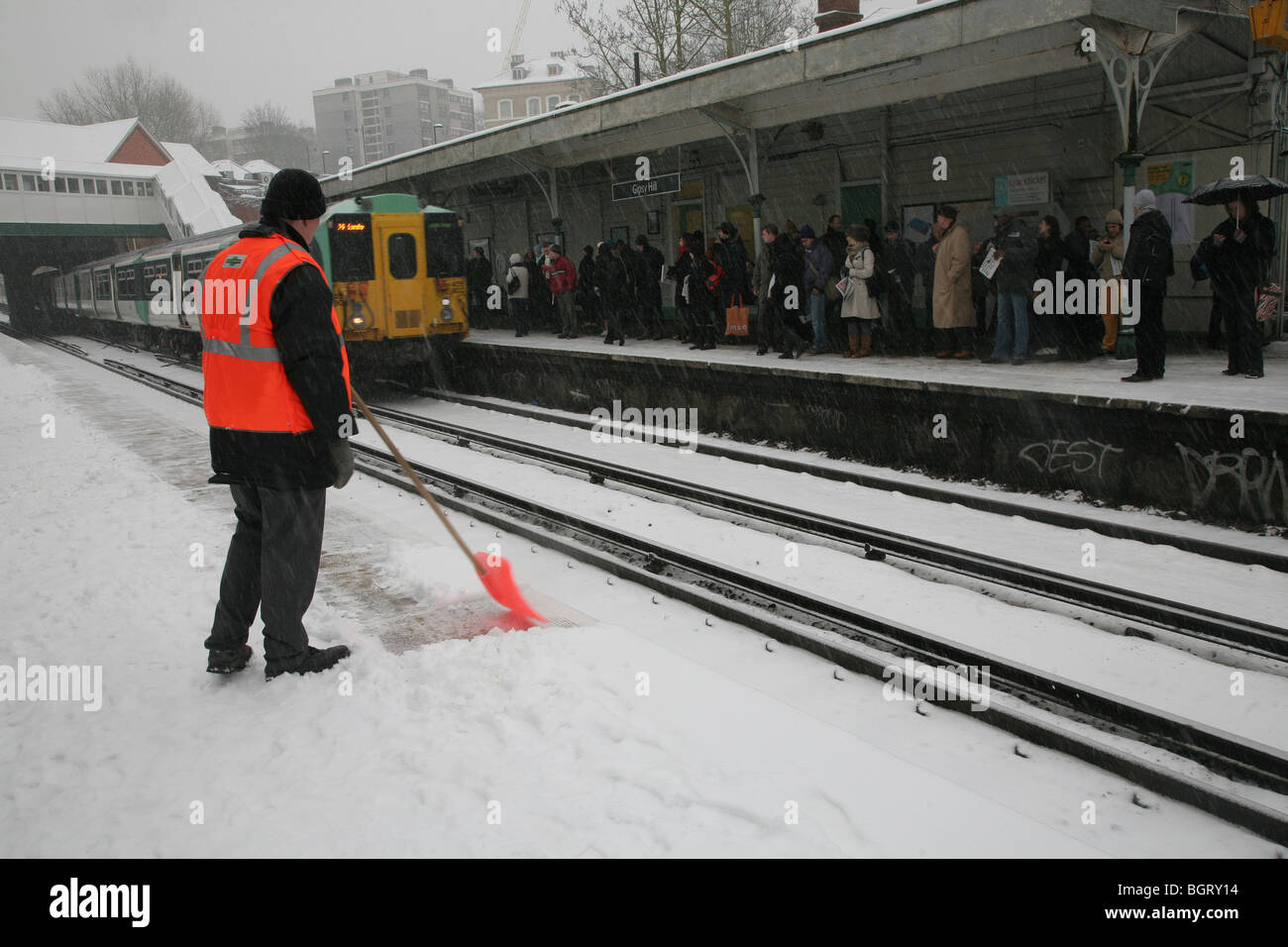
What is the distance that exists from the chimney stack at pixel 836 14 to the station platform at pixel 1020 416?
21.6ft

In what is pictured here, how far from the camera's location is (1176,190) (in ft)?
37.5

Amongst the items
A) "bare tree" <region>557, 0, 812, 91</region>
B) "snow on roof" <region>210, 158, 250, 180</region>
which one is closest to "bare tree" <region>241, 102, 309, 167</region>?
"snow on roof" <region>210, 158, 250, 180</region>

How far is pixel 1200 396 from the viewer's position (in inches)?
306

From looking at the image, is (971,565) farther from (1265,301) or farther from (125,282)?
(125,282)

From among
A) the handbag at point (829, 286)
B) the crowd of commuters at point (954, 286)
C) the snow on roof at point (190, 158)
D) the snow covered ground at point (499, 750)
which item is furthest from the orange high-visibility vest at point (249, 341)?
the snow on roof at point (190, 158)

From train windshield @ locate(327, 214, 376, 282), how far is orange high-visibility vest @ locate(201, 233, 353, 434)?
11213mm

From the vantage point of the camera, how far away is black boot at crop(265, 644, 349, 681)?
14.1 feet

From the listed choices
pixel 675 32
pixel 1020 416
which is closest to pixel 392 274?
pixel 1020 416

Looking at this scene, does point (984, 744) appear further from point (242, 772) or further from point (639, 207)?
point (639, 207)

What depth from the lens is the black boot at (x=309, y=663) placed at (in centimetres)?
429

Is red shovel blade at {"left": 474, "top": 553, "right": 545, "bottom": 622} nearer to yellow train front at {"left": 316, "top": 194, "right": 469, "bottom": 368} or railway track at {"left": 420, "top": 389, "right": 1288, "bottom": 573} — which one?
railway track at {"left": 420, "top": 389, "right": 1288, "bottom": 573}

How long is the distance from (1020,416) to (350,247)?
10495 mm
